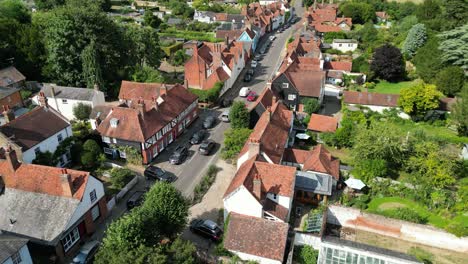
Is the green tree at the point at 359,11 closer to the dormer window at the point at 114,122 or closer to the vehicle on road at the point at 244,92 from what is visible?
the vehicle on road at the point at 244,92

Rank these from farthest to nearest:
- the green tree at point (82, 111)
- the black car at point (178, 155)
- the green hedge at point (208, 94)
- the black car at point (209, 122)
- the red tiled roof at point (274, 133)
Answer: the green hedge at point (208, 94), the black car at point (209, 122), the green tree at point (82, 111), the black car at point (178, 155), the red tiled roof at point (274, 133)

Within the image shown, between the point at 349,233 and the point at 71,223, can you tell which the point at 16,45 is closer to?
the point at 71,223

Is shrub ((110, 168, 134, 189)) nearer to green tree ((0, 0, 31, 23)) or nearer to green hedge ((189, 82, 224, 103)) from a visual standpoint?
green hedge ((189, 82, 224, 103))

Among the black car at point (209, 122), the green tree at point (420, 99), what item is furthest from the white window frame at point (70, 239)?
the green tree at point (420, 99)

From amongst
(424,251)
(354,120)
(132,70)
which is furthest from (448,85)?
(132,70)

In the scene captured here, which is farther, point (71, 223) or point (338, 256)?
point (71, 223)

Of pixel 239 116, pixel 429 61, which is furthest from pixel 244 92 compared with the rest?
pixel 429 61
